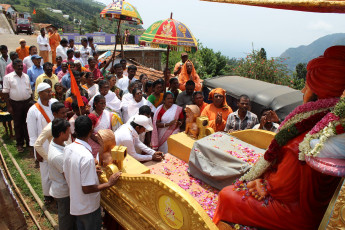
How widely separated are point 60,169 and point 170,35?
3334mm

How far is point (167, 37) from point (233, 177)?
3.28 m

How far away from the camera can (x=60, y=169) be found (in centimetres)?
359

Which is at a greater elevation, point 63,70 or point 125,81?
point 63,70

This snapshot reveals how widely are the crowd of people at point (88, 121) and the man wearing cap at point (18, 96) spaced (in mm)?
22

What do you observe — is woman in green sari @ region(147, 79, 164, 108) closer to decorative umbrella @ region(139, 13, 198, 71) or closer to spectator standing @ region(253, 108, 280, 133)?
decorative umbrella @ region(139, 13, 198, 71)

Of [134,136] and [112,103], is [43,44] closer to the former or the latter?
[112,103]

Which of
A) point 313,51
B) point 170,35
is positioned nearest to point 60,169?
point 170,35

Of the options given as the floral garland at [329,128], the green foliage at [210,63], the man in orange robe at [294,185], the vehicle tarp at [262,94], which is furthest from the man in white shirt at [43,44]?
the floral garland at [329,128]

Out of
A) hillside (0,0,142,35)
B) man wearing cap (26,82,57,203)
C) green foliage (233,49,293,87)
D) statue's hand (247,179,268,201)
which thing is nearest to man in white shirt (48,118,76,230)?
man wearing cap (26,82,57,203)

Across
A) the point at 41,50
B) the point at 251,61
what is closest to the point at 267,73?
the point at 251,61

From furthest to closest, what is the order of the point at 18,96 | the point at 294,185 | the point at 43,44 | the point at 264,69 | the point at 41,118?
the point at 43,44
the point at 264,69
the point at 18,96
the point at 41,118
the point at 294,185

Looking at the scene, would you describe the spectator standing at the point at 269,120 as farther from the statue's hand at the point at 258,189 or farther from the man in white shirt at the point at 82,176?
the man in white shirt at the point at 82,176

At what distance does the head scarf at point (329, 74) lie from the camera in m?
1.94

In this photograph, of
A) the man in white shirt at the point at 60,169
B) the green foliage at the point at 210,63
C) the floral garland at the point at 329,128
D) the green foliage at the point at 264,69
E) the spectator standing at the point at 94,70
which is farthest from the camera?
the green foliage at the point at 210,63
